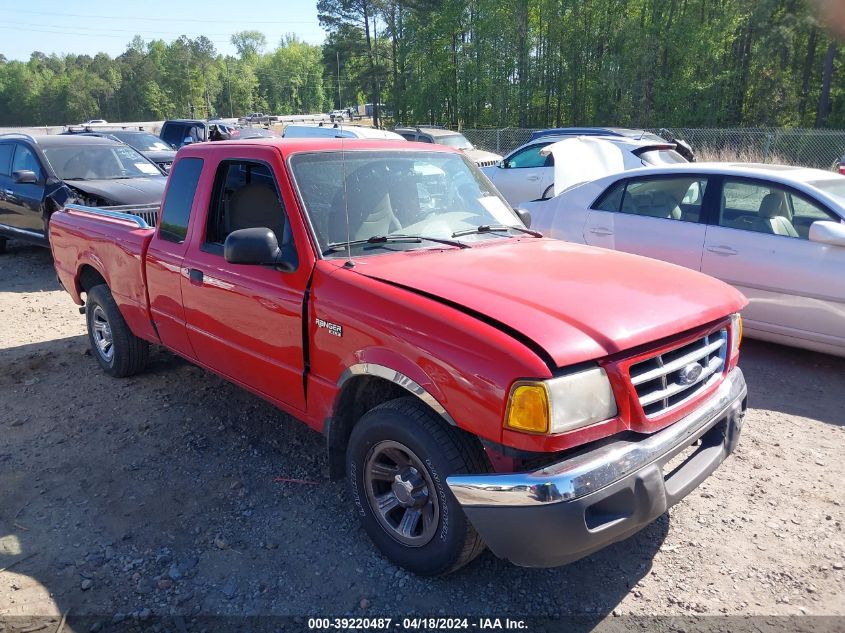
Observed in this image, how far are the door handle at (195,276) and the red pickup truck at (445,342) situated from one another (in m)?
0.04

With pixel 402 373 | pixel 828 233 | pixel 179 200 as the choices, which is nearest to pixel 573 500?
pixel 402 373

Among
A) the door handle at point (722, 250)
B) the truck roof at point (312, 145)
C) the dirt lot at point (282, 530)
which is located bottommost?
the dirt lot at point (282, 530)

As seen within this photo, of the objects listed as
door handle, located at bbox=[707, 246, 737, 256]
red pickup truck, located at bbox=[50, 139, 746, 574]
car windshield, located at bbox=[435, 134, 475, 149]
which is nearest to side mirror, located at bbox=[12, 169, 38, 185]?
red pickup truck, located at bbox=[50, 139, 746, 574]

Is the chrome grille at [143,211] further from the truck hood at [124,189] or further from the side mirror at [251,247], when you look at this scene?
the side mirror at [251,247]

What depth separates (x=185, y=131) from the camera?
1998 cm

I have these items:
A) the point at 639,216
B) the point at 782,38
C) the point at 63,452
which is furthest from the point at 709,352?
the point at 782,38

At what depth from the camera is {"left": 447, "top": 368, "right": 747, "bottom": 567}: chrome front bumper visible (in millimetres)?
2227

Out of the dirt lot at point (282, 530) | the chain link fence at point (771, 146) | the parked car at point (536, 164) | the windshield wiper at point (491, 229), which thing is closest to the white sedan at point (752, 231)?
the dirt lot at point (282, 530)

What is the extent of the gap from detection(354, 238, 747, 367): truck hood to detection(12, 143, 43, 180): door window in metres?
8.36

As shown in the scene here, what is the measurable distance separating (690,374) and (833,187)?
3.88 m

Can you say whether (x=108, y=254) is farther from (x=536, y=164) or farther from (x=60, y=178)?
(x=536, y=164)

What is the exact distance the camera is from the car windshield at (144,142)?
1548 cm

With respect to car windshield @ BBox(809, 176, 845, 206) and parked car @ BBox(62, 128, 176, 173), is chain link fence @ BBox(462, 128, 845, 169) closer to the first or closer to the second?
car windshield @ BBox(809, 176, 845, 206)

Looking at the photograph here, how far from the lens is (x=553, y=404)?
2270mm
